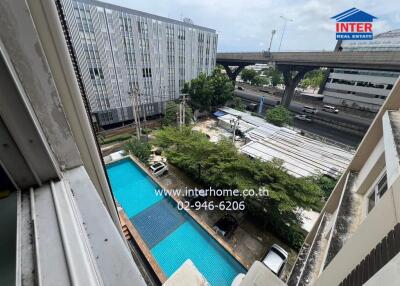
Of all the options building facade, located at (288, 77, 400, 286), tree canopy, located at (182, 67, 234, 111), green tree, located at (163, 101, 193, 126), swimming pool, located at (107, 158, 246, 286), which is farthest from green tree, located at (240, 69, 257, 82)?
building facade, located at (288, 77, 400, 286)

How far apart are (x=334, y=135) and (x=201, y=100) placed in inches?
574

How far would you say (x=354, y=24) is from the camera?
1870 cm

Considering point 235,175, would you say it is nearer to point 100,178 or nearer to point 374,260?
point 374,260

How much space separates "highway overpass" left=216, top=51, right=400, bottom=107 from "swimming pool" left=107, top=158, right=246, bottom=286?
65.6ft

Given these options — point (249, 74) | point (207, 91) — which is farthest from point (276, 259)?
point (249, 74)

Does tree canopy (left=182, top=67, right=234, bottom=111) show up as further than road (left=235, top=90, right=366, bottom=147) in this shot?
Yes

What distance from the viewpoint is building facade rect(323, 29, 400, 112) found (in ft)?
76.9

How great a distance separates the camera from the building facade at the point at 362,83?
2344 cm

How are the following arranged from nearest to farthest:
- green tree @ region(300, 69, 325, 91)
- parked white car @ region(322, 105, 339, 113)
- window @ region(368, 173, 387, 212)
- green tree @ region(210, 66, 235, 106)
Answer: window @ region(368, 173, 387, 212) < green tree @ region(210, 66, 235, 106) < parked white car @ region(322, 105, 339, 113) < green tree @ region(300, 69, 325, 91)

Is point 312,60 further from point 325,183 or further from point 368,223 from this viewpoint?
point 368,223

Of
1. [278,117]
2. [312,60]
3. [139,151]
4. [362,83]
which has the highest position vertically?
[312,60]

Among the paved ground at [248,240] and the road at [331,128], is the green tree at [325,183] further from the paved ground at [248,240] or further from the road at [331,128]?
Result: the road at [331,128]

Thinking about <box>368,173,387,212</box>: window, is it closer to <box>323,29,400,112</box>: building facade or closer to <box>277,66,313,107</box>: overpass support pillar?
<box>277,66,313,107</box>: overpass support pillar

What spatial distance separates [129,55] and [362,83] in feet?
99.1
